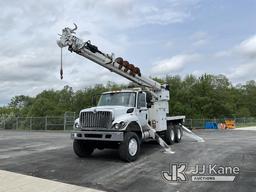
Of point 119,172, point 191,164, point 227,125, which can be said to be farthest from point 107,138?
point 227,125

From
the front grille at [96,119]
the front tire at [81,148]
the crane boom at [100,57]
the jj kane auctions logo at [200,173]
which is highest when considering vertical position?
the crane boom at [100,57]

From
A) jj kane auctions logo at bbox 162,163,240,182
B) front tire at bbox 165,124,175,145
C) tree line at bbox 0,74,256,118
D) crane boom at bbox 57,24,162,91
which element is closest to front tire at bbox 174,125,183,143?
front tire at bbox 165,124,175,145

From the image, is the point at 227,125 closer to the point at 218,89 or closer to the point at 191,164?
the point at 218,89

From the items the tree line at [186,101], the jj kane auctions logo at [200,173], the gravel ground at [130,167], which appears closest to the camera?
the gravel ground at [130,167]

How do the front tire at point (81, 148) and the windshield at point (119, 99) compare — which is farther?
the windshield at point (119, 99)

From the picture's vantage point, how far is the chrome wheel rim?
37.6 ft

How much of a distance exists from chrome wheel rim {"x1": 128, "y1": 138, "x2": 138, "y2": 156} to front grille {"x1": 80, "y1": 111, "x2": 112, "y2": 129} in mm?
934

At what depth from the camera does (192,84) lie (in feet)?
226

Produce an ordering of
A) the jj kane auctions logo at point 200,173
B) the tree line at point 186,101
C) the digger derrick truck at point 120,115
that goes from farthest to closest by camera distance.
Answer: the tree line at point 186,101
the digger derrick truck at point 120,115
the jj kane auctions logo at point 200,173

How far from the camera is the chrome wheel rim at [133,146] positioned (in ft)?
37.6

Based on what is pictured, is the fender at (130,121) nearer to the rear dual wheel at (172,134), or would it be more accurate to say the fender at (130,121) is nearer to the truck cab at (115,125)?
the truck cab at (115,125)

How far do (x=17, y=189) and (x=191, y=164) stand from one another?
5.26 meters

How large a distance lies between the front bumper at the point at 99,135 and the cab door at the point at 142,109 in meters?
1.89

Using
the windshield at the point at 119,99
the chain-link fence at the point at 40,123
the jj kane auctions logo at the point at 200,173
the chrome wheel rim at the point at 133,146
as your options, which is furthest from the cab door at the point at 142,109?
the chain-link fence at the point at 40,123
